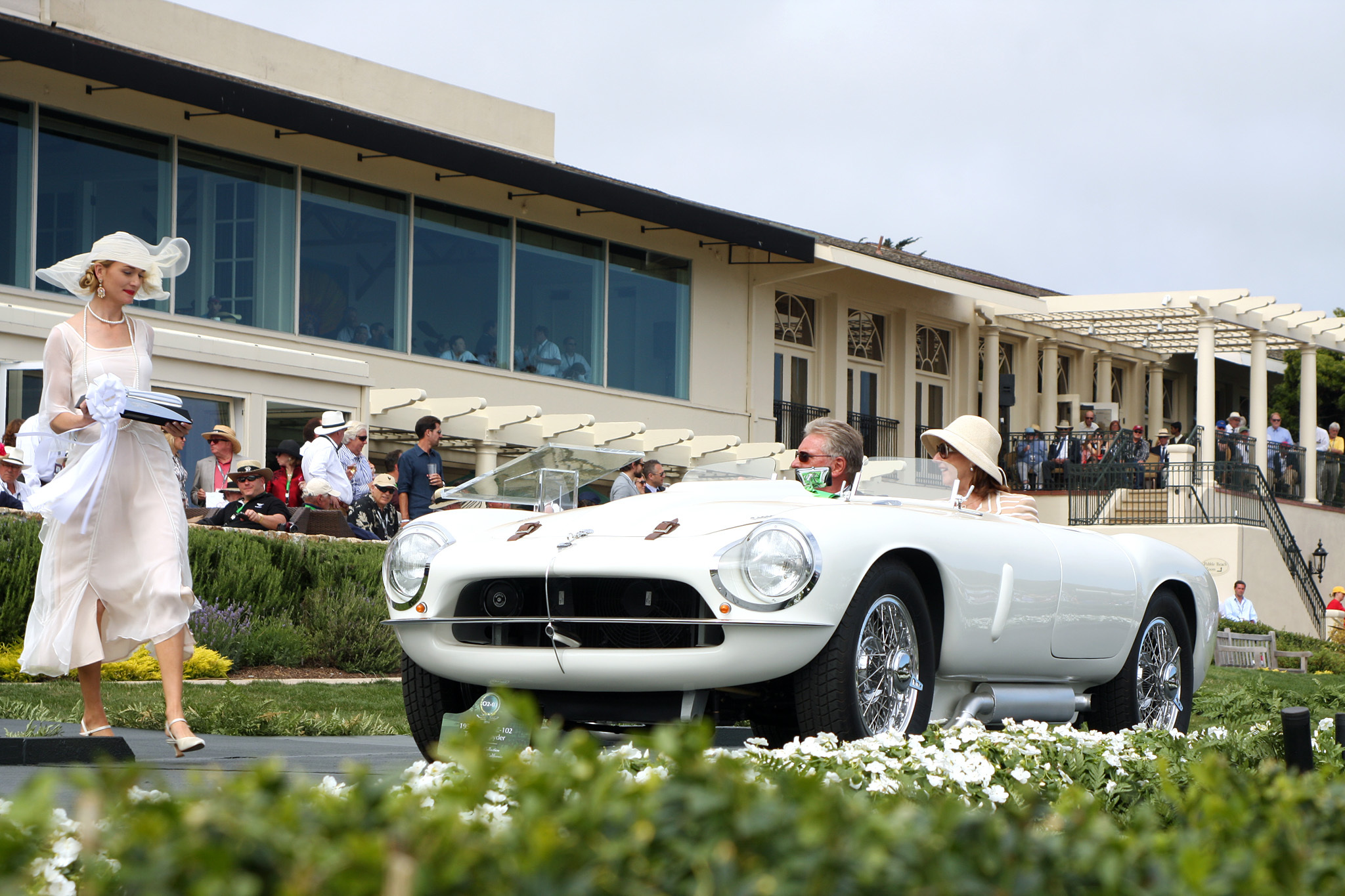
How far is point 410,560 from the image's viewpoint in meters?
5.66

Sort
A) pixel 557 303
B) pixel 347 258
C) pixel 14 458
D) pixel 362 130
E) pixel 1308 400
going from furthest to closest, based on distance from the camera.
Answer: pixel 1308 400, pixel 557 303, pixel 347 258, pixel 362 130, pixel 14 458

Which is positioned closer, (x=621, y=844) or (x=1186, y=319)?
(x=621, y=844)

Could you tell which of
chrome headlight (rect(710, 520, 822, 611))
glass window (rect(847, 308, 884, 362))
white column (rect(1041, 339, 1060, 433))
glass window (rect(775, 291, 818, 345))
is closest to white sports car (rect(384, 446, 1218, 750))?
chrome headlight (rect(710, 520, 822, 611))

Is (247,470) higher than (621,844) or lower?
higher

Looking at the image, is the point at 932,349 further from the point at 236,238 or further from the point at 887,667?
the point at 887,667

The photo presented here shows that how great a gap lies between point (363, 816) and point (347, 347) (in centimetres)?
2040

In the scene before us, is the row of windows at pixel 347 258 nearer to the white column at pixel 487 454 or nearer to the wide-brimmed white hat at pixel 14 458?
the white column at pixel 487 454

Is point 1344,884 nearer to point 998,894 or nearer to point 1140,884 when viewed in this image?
point 1140,884

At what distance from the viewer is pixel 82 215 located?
18.8 meters

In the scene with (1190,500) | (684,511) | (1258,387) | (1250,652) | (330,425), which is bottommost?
(1250,652)

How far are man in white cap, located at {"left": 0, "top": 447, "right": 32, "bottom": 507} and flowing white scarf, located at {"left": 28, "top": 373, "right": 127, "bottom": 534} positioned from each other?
7036 millimetres

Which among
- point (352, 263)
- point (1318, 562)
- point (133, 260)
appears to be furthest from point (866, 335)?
point (133, 260)

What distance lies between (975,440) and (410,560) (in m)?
2.85

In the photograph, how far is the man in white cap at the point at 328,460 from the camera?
47.1 ft
